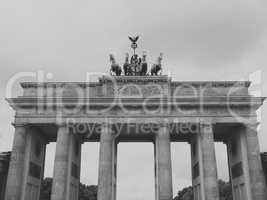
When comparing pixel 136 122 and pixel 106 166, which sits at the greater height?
pixel 136 122

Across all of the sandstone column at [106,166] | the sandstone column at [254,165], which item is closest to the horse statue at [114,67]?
the sandstone column at [106,166]

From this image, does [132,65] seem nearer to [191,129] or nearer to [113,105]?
[113,105]

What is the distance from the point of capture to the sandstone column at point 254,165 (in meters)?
34.7

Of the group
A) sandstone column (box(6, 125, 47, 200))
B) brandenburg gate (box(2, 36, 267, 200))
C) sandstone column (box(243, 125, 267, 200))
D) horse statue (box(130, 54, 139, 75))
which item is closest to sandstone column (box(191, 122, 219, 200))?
brandenburg gate (box(2, 36, 267, 200))

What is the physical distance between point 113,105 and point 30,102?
10.3 meters

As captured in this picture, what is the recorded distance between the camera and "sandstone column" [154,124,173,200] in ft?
113

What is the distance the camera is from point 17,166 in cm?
3591

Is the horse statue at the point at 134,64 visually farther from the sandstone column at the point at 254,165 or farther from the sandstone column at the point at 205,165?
the sandstone column at the point at 254,165

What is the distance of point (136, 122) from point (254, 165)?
14613mm

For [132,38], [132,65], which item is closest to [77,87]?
[132,65]

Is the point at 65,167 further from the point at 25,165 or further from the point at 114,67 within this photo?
the point at 114,67

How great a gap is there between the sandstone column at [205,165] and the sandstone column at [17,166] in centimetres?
2145

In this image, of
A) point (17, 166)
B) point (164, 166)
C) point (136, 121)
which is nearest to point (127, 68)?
point (136, 121)

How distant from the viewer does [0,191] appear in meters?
38.3
